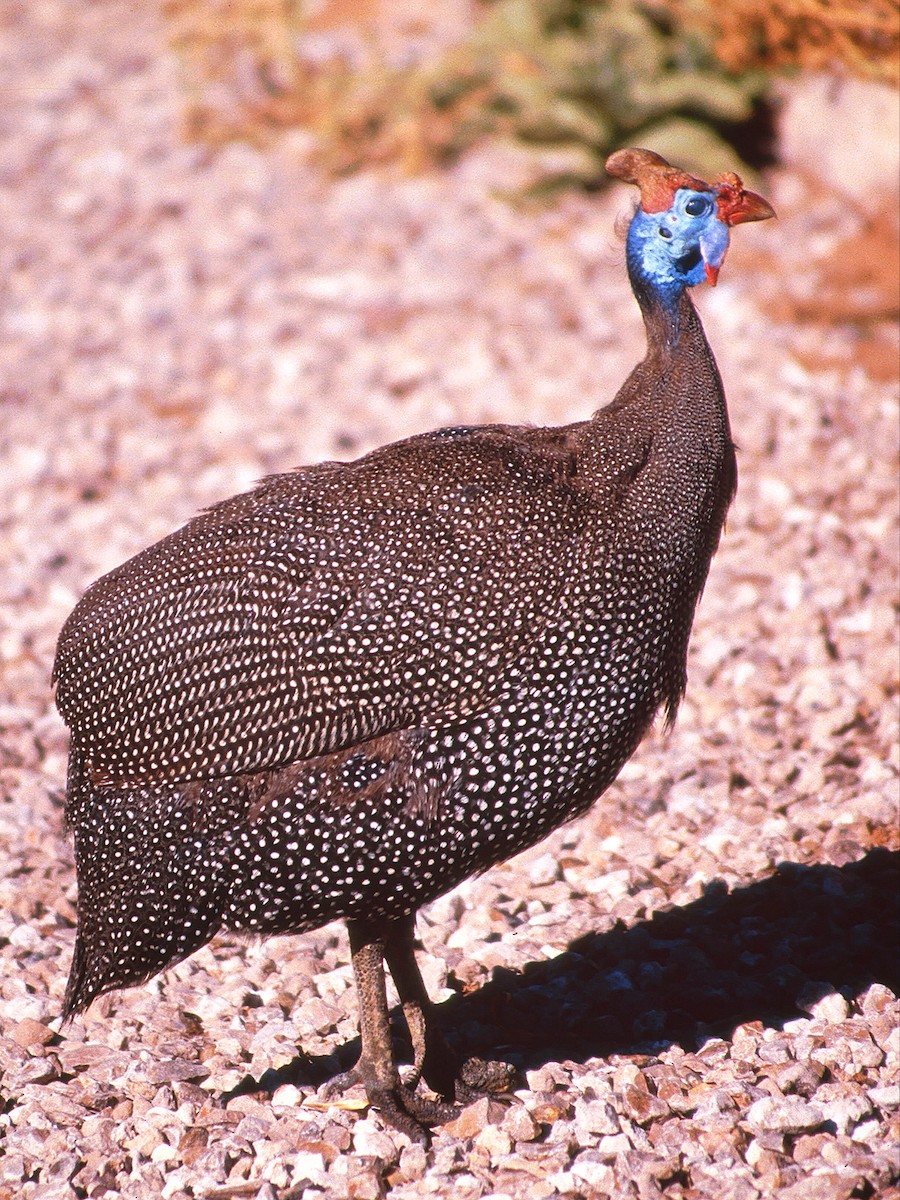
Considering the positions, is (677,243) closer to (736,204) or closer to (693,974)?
(736,204)

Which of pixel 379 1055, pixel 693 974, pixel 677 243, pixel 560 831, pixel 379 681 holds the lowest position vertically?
pixel 560 831

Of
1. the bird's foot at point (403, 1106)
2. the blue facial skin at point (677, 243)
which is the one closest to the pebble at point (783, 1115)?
the bird's foot at point (403, 1106)

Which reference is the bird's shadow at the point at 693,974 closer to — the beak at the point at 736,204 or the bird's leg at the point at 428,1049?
the bird's leg at the point at 428,1049

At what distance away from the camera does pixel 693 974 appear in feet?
12.1

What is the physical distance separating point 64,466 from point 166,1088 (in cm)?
355

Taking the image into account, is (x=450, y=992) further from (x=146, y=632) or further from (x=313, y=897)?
(x=146, y=632)

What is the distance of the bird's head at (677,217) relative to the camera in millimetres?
3377

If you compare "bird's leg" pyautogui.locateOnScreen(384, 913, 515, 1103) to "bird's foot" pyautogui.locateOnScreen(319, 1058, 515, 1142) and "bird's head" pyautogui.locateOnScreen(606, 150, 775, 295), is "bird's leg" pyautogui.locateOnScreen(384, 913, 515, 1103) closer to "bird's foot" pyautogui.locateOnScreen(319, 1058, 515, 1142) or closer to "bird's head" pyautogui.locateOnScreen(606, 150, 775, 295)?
"bird's foot" pyautogui.locateOnScreen(319, 1058, 515, 1142)

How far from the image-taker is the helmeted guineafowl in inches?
121

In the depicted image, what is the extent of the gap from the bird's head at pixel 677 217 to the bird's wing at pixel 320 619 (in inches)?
22.7

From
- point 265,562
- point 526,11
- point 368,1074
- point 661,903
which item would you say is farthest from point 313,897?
point 526,11

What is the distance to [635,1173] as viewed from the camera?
301 cm

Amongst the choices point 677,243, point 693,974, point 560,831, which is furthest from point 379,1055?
point 677,243

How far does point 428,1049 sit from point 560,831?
106cm
